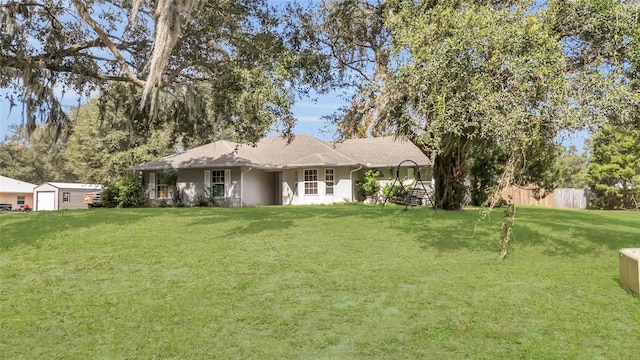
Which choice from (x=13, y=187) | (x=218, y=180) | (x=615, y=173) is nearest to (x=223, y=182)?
(x=218, y=180)

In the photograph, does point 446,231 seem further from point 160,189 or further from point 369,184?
point 160,189

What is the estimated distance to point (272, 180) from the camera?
2466 cm

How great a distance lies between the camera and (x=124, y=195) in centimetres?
2155

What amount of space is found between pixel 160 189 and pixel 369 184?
10.9 m

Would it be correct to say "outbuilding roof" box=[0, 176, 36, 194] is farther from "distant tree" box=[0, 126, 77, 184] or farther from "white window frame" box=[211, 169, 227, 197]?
"white window frame" box=[211, 169, 227, 197]

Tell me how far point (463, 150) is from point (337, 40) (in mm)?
5431

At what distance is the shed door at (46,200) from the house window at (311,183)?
21.1 metres

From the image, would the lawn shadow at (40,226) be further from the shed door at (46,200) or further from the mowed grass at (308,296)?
the shed door at (46,200)

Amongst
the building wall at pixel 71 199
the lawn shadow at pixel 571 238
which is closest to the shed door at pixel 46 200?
the building wall at pixel 71 199

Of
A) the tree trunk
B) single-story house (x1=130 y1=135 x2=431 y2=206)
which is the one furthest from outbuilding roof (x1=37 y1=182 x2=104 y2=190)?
the tree trunk

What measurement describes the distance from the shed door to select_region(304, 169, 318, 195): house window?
2114cm

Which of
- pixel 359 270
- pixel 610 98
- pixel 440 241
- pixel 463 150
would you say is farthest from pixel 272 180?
pixel 610 98

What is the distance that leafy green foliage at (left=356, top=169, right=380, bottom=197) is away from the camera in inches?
840

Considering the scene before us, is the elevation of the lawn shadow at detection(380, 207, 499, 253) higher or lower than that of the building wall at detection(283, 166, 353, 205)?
lower
